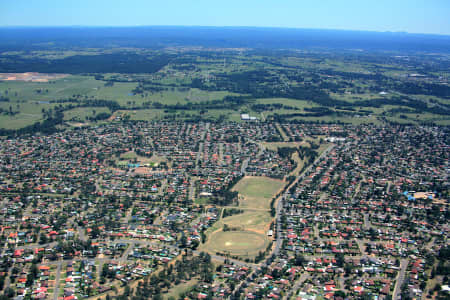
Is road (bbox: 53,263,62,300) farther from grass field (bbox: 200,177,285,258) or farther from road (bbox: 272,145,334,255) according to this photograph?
road (bbox: 272,145,334,255)

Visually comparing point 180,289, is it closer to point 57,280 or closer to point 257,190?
point 57,280

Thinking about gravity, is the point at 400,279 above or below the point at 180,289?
above

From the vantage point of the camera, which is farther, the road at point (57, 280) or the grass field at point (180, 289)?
the grass field at point (180, 289)

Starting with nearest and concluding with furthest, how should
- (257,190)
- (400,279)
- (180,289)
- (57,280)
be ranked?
(180,289) → (57,280) → (400,279) → (257,190)

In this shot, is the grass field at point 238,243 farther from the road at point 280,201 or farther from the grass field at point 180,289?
the grass field at point 180,289

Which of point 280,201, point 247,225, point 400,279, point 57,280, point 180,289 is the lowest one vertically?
point 57,280

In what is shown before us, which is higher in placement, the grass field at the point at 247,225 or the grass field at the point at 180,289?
the grass field at the point at 247,225

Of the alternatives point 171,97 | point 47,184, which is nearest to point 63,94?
point 171,97

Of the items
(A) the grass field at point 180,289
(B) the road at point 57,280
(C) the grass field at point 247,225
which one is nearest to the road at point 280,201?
(C) the grass field at point 247,225

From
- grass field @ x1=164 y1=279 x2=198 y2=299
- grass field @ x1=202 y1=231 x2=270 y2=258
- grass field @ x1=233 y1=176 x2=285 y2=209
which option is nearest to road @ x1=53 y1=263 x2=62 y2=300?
grass field @ x1=164 y1=279 x2=198 y2=299

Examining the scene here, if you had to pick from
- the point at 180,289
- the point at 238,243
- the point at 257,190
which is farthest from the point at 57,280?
the point at 257,190
